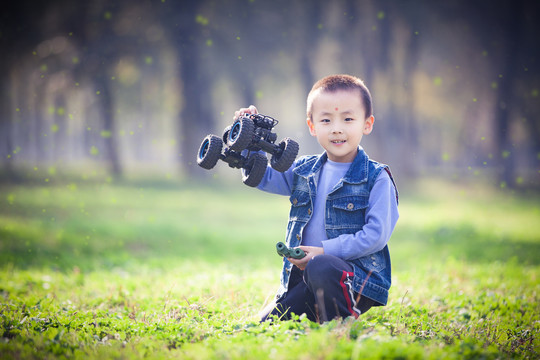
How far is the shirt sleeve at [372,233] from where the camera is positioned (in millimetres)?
3576

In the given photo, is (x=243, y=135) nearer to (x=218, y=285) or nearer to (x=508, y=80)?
(x=218, y=285)

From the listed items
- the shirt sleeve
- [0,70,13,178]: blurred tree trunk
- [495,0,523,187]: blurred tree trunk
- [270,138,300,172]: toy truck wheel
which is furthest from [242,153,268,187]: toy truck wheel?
[0,70,13,178]: blurred tree trunk

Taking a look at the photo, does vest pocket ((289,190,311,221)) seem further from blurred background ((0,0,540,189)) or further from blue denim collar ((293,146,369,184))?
blurred background ((0,0,540,189))

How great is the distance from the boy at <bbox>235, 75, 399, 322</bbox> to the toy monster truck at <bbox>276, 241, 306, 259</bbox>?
6 cm

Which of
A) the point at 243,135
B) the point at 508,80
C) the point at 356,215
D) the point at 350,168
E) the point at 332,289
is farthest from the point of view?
the point at 508,80

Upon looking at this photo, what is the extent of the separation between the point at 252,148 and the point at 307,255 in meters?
1.00

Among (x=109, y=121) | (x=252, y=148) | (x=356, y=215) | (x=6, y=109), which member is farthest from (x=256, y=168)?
(x=6, y=109)

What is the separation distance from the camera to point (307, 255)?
3654 mm

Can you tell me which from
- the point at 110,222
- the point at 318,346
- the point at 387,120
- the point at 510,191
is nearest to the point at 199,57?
the point at 110,222

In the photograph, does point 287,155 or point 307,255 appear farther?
point 287,155

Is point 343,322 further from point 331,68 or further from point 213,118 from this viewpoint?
point 213,118

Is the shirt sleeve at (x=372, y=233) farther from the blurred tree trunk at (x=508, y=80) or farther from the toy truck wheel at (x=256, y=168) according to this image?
the blurred tree trunk at (x=508, y=80)

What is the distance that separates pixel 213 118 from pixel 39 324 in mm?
22034

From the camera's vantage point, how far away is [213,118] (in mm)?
25422
